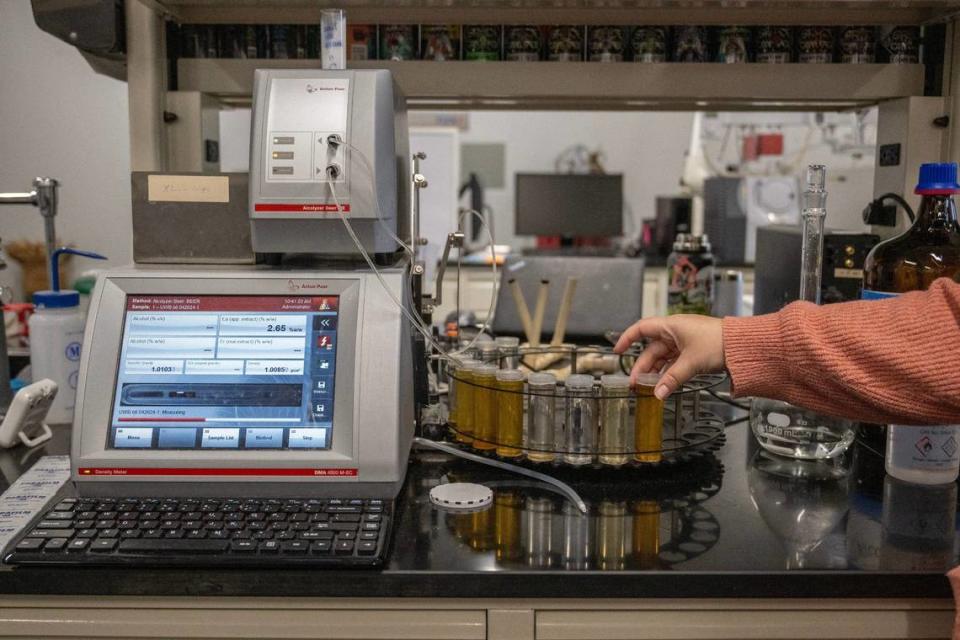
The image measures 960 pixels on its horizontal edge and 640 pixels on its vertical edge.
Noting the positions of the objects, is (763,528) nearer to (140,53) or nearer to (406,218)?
(406,218)

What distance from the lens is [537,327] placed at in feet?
5.26

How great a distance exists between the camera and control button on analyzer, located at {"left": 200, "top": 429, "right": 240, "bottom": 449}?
0.99m

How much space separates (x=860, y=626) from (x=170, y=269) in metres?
0.92

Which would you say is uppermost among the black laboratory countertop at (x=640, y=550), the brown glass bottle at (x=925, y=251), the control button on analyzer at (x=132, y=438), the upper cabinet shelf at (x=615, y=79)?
the upper cabinet shelf at (x=615, y=79)

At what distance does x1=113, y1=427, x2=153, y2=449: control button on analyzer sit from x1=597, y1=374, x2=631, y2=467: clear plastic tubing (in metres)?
0.57

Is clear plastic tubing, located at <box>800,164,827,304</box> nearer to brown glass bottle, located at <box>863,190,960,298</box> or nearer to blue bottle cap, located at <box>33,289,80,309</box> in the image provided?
brown glass bottle, located at <box>863,190,960,298</box>

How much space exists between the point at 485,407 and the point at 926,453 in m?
0.59

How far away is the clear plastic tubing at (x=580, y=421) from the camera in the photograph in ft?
3.45

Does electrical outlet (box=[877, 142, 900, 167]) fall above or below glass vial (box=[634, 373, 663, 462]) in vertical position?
above

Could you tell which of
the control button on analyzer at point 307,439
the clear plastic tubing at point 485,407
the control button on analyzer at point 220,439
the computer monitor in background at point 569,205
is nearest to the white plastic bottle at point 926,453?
the clear plastic tubing at point 485,407

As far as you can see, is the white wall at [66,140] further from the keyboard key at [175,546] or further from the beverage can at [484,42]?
the keyboard key at [175,546]

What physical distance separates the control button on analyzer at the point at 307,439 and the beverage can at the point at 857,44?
1128mm

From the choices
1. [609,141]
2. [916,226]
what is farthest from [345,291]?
[609,141]

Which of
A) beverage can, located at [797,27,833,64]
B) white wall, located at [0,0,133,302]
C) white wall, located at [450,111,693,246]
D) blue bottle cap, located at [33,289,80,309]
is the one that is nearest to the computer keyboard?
blue bottle cap, located at [33,289,80,309]
